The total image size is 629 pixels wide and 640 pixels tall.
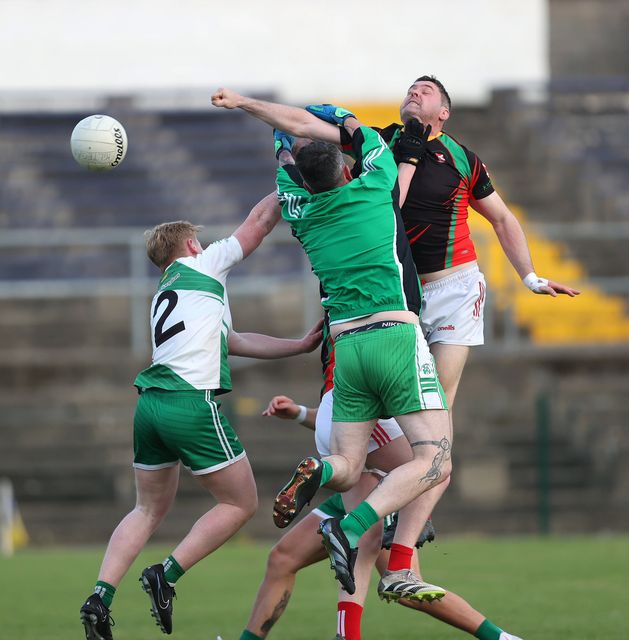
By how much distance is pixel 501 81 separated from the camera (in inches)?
923

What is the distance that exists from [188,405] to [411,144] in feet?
5.74

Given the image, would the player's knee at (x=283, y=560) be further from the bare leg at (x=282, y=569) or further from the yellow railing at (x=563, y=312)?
the yellow railing at (x=563, y=312)

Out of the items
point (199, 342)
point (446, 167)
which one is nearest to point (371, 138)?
point (446, 167)

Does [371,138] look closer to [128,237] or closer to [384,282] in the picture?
[384,282]

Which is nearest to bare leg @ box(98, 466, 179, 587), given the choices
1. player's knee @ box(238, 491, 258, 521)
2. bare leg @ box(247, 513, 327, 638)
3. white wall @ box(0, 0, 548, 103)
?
A: player's knee @ box(238, 491, 258, 521)

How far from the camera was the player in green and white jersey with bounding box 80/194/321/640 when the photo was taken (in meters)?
7.48

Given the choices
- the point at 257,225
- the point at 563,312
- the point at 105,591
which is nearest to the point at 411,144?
the point at 257,225

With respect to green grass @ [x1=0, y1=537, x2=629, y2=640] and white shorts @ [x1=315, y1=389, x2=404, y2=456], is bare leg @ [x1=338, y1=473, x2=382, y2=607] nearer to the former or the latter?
white shorts @ [x1=315, y1=389, x2=404, y2=456]

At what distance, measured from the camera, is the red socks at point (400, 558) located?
7.10 m

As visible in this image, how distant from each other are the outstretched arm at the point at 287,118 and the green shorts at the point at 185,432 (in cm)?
143

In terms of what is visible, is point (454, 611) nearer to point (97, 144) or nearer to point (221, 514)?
point (221, 514)

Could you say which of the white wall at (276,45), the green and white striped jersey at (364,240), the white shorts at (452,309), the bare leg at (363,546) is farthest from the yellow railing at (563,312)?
the green and white striped jersey at (364,240)

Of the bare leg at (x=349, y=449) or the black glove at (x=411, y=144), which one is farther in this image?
the black glove at (x=411, y=144)

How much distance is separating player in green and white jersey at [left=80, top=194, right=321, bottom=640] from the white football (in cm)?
46
